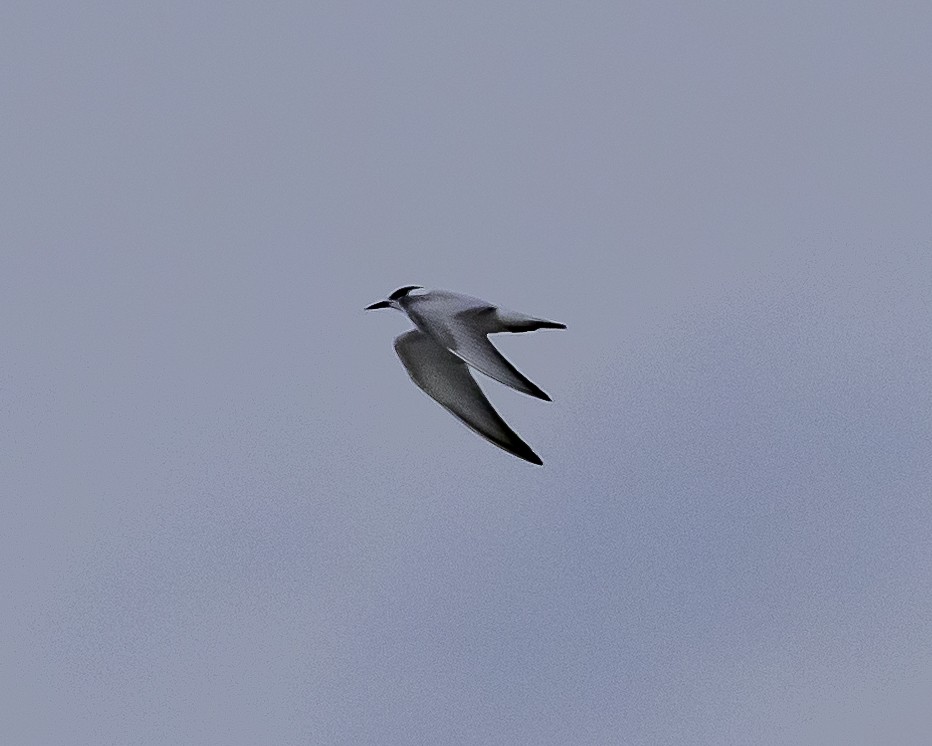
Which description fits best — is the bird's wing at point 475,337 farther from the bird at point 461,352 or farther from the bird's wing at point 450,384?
the bird's wing at point 450,384

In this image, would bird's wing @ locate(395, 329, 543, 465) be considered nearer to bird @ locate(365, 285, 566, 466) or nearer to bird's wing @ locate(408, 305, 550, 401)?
bird @ locate(365, 285, 566, 466)

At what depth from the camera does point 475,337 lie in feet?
51.6

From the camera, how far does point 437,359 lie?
18.3m

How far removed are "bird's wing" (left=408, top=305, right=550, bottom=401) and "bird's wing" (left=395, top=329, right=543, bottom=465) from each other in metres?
1.12

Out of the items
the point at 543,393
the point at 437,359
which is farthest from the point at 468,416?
the point at 543,393

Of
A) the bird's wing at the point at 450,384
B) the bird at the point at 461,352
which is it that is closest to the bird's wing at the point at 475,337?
the bird at the point at 461,352

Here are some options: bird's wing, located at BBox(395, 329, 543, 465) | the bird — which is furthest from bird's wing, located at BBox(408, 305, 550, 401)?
bird's wing, located at BBox(395, 329, 543, 465)

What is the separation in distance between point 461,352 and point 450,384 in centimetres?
284

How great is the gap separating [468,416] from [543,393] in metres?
3.99

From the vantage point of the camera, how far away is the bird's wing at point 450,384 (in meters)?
17.0

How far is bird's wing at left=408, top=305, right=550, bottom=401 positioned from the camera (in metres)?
14.3

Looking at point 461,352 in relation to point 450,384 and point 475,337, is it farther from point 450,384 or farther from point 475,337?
point 450,384

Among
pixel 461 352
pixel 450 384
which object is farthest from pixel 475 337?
pixel 450 384

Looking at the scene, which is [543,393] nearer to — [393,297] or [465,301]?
[465,301]
